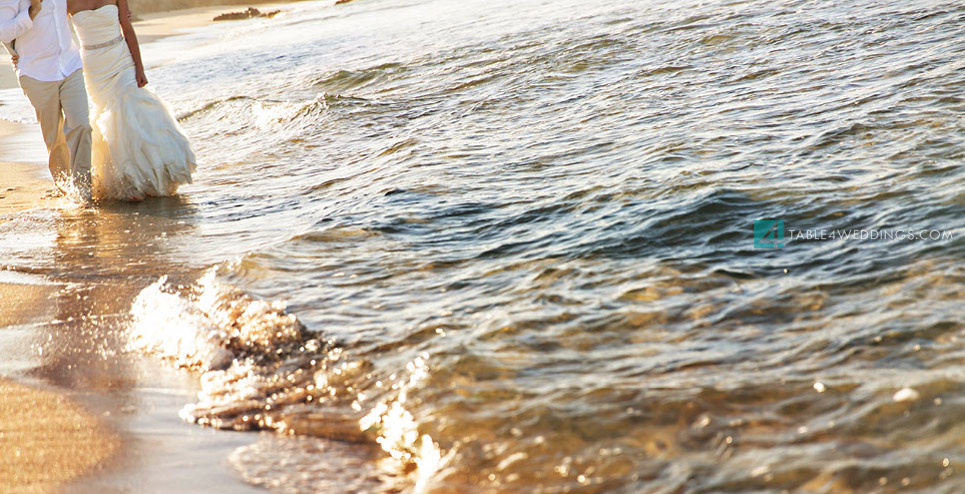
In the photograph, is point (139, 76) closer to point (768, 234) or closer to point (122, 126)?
point (122, 126)

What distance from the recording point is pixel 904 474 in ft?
7.77

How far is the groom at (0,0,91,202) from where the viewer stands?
6133mm

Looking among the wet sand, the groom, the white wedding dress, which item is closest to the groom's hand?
the groom

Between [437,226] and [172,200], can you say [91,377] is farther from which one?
[172,200]

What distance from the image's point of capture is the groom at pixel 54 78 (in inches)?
241

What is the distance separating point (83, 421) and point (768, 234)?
10.2 ft

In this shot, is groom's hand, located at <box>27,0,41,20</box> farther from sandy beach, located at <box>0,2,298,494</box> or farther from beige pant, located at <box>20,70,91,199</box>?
sandy beach, located at <box>0,2,298,494</box>

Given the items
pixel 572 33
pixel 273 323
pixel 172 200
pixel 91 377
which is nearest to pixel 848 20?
pixel 572 33

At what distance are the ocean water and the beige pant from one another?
38 cm

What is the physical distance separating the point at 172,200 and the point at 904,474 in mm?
5688

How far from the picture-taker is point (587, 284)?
3994 mm

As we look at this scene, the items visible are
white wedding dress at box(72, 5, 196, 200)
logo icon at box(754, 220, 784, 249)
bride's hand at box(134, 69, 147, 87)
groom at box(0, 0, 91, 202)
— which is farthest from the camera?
bride's hand at box(134, 69, 147, 87)

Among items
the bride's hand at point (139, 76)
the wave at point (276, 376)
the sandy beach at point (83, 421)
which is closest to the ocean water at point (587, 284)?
the wave at point (276, 376)

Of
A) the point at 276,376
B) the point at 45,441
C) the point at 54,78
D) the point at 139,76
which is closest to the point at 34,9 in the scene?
the point at 54,78
